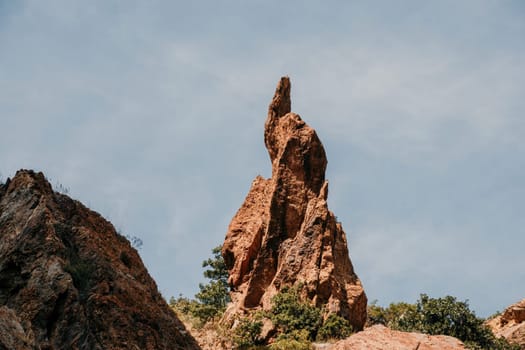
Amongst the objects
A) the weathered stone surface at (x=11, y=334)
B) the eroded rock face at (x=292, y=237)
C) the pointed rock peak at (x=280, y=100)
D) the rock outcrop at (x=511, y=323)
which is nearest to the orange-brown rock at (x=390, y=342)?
the eroded rock face at (x=292, y=237)

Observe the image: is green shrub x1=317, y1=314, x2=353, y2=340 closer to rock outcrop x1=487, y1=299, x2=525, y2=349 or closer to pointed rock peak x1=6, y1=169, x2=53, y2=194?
rock outcrop x1=487, y1=299, x2=525, y2=349

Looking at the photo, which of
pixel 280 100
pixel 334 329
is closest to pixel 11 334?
pixel 334 329

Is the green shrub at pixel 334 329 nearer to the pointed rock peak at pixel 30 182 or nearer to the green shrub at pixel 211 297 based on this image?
the green shrub at pixel 211 297

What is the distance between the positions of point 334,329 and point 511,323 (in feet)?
66.7

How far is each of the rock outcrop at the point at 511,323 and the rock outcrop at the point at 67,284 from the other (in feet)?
117

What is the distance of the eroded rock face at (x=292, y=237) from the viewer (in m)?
43.2

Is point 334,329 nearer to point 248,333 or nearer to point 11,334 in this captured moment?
point 248,333

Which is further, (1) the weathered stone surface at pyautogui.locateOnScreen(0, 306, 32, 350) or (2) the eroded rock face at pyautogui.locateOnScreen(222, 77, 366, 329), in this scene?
(2) the eroded rock face at pyautogui.locateOnScreen(222, 77, 366, 329)

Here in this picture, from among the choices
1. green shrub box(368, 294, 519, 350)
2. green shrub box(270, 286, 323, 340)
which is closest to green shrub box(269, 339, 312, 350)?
green shrub box(270, 286, 323, 340)

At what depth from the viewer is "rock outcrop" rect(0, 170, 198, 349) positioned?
14.4 m

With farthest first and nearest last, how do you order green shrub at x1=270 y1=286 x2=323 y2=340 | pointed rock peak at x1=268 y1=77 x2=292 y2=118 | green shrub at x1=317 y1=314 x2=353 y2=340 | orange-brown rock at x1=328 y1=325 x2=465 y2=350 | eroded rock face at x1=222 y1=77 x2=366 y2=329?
pointed rock peak at x1=268 y1=77 x2=292 y2=118
eroded rock face at x1=222 y1=77 x2=366 y2=329
green shrub at x1=270 y1=286 x2=323 y2=340
green shrub at x1=317 y1=314 x2=353 y2=340
orange-brown rock at x1=328 y1=325 x2=465 y2=350

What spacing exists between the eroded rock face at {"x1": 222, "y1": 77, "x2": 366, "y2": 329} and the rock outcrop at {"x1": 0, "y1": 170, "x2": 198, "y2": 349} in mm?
24325

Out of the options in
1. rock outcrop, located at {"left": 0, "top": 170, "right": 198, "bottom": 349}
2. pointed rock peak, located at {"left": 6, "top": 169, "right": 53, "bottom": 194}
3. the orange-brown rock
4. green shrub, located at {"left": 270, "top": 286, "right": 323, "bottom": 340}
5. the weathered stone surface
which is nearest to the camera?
the weathered stone surface

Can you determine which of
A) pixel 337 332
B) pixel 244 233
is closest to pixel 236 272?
pixel 244 233
